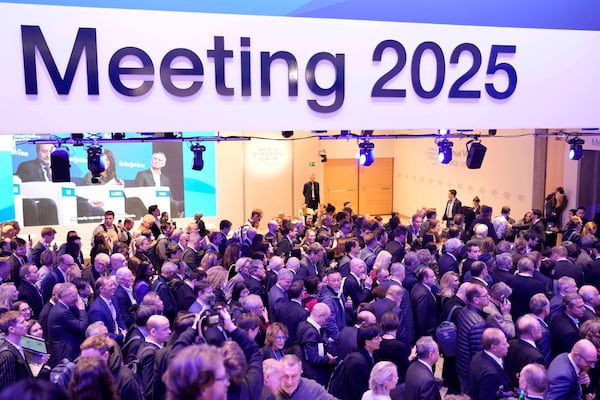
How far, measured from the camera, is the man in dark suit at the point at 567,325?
4.69 m

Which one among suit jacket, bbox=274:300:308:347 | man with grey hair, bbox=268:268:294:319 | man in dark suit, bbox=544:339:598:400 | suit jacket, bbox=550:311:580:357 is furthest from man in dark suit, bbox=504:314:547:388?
man with grey hair, bbox=268:268:294:319

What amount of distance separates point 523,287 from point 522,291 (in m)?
0.04

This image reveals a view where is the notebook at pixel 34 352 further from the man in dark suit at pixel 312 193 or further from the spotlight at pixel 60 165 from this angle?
the man in dark suit at pixel 312 193

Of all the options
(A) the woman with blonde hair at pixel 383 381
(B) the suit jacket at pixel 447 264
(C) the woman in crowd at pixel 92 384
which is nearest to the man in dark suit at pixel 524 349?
(A) the woman with blonde hair at pixel 383 381

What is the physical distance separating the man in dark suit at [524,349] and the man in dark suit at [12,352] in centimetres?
350

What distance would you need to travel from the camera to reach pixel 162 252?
8211 mm

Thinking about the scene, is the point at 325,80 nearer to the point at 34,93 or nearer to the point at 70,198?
the point at 34,93

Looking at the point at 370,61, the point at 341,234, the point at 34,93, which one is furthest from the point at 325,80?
the point at 341,234

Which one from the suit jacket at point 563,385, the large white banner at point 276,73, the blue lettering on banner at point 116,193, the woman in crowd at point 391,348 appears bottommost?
the suit jacket at point 563,385

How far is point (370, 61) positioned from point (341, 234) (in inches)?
177

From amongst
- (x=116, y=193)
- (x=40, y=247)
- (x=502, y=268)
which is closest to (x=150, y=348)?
(x=502, y=268)

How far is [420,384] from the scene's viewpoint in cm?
374

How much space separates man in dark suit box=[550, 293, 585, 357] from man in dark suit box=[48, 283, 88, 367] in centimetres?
402

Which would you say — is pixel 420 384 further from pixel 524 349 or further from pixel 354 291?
pixel 354 291
